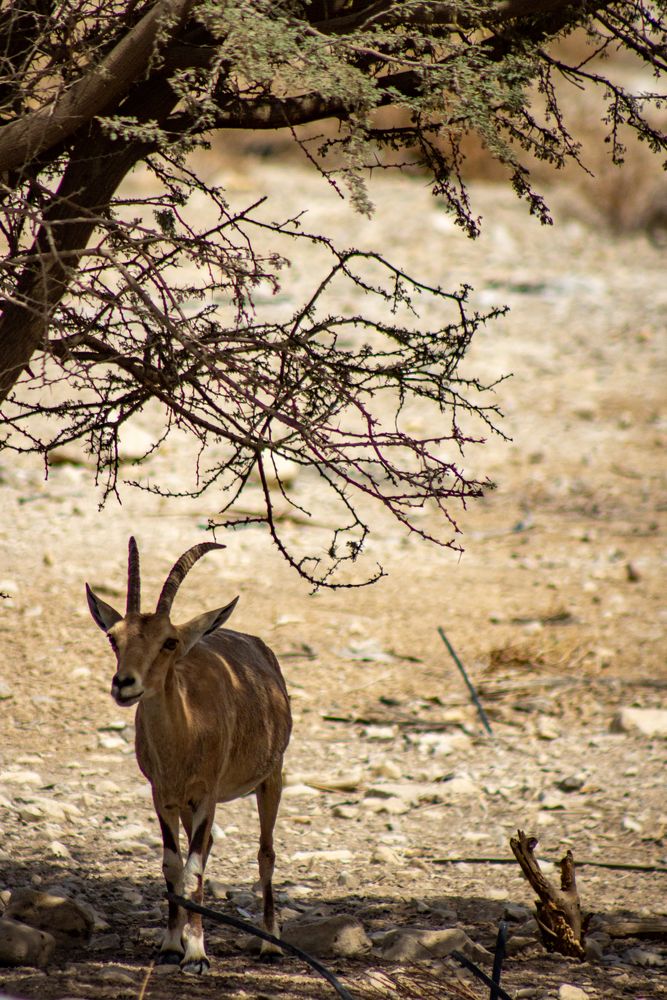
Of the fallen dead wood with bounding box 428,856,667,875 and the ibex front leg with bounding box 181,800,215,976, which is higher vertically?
the ibex front leg with bounding box 181,800,215,976

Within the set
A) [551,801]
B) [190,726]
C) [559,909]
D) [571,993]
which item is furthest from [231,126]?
[551,801]

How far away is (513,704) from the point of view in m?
8.71

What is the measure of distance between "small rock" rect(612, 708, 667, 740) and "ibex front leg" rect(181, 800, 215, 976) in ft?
14.0

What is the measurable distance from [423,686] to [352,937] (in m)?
3.89

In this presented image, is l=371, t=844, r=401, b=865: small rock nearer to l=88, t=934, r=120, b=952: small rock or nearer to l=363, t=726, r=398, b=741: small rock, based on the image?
l=363, t=726, r=398, b=741: small rock

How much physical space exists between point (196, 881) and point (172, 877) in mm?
A: 100

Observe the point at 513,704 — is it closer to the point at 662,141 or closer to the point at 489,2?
the point at 662,141

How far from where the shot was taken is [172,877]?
15.4 ft

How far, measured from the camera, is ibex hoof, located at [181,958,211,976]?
4.61 meters

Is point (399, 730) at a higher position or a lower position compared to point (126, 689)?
lower

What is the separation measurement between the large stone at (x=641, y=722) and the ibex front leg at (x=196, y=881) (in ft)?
14.0

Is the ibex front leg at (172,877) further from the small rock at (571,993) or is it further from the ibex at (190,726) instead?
the small rock at (571,993)

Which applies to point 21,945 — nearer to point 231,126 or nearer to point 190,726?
point 190,726

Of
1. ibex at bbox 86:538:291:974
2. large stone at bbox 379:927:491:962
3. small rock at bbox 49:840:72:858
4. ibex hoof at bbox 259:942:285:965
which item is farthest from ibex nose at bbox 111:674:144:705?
small rock at bbox 49:840:72:858
